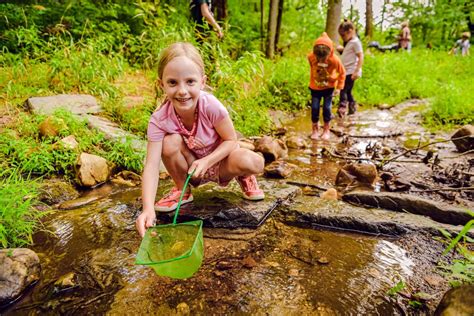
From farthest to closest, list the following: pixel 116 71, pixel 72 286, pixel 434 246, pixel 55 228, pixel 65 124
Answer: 1. pixel 116 71
2. pixel 65 124
3. pixel 55 228
4. pixel 434 246
5. pixel 72 286

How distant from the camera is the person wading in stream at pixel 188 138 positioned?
1.93 meters

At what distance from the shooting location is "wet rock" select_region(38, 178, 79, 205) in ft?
9.63

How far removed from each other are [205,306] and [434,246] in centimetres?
144

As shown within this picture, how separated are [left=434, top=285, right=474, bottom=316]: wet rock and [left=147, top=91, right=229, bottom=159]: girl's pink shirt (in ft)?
4.99

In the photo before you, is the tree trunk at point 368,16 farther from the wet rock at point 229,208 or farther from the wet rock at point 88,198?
the wet rock at point 88,198

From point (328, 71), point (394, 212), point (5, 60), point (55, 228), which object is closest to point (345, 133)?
point (328, 71)

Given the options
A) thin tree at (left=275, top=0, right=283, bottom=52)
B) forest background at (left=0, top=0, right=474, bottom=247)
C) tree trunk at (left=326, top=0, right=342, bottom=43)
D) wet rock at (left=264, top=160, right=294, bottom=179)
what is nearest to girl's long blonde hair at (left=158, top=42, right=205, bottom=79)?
forest background at (left=0, top=0, right=474, bottom=247)

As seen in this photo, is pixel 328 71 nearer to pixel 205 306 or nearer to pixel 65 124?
pixel 65 124

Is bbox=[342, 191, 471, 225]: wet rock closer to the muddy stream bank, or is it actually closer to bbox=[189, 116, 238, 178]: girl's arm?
the muddy stream bank

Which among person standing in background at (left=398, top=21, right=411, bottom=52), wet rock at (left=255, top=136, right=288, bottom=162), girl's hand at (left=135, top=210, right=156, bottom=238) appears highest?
person standing in background at (left=398, top=21, right=411, bottom=52)

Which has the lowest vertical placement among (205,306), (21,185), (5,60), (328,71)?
(205,306)

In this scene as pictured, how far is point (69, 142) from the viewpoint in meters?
3.44

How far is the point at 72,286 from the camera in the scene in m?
1.83

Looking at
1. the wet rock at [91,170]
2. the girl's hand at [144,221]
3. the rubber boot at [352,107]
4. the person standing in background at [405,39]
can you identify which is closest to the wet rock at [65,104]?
the wet rock at [91,170]
